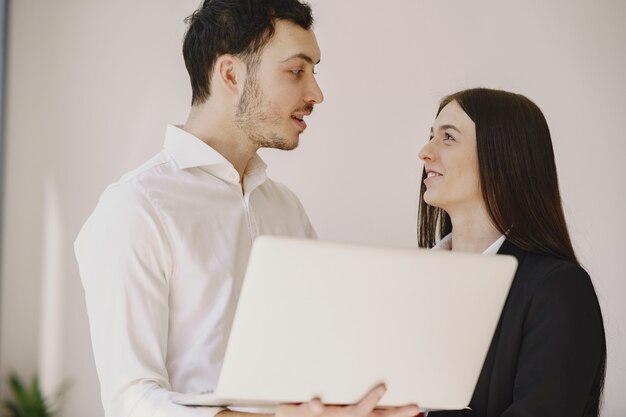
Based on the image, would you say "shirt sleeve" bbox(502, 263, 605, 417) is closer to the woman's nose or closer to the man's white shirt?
the woman's nose

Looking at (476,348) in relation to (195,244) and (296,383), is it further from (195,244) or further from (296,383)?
(195,244)

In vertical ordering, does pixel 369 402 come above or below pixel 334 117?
below

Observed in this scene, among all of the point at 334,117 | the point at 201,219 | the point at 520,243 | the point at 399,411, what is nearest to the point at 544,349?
the point at 520,243

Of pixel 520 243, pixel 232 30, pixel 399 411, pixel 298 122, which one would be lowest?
pixel 399 411

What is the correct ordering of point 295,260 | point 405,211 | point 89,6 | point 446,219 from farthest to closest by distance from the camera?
point 89,6, point 405,211, point 446,219, point 295,260

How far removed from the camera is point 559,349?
5.87 ft

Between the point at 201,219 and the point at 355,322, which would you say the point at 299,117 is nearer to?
the point at 201,219

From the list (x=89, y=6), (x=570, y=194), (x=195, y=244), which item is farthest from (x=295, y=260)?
(x=89, y=6)

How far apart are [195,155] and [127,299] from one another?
1.52 feet

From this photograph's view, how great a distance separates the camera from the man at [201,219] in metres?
1.80

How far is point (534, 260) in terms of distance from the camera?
1955 millimetres

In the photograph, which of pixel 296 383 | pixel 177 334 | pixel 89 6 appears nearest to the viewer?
pixel 296 383

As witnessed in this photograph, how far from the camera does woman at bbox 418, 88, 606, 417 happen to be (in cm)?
180

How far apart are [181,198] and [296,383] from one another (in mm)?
730
